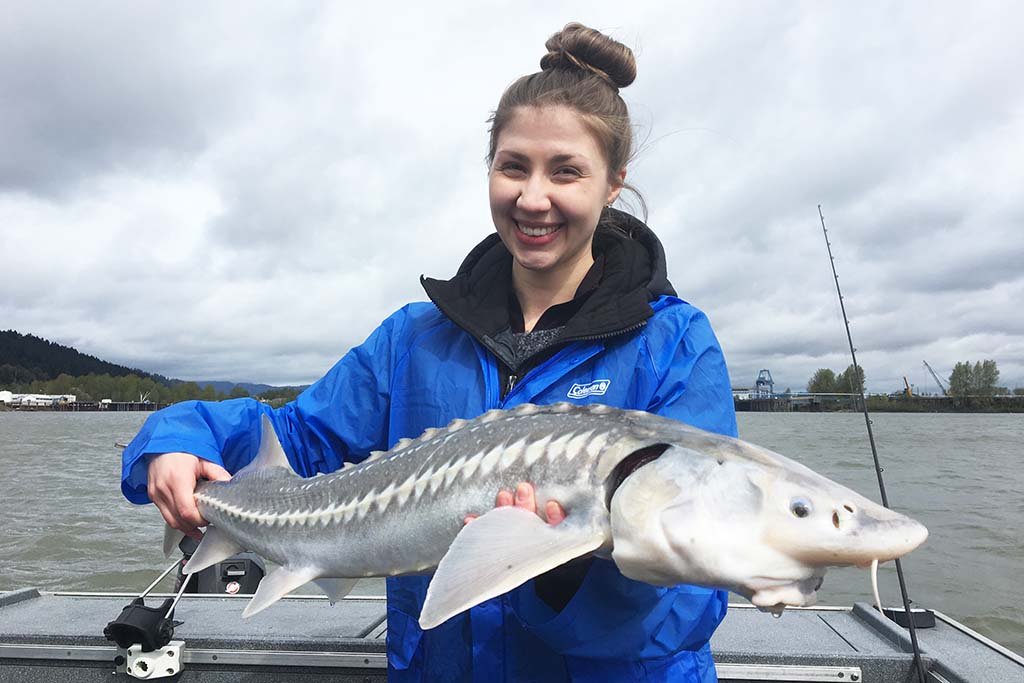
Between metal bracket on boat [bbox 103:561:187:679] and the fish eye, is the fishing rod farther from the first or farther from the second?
metal bracket on boat [bbox 103:561:187:679]

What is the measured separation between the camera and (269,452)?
6.88ft

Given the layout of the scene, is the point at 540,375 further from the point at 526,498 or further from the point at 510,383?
the point at 526,498

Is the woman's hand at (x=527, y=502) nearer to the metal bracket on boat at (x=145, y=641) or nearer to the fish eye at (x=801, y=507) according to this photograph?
the fish eye at (x=801, y=507)

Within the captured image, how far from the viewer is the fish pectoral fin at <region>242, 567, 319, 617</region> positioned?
6.15 feet

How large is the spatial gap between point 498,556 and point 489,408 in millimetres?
692

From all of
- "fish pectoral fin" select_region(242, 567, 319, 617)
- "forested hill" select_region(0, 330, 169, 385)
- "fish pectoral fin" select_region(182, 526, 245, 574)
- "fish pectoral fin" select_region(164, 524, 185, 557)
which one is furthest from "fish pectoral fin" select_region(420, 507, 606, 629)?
"forested hill" select_region(0, 330, 169, 385)

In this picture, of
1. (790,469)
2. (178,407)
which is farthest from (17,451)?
(790,469)

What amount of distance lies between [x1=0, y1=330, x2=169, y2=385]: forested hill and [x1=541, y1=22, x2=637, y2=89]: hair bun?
140604 mm

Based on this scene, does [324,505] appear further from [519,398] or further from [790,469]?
[790,469]

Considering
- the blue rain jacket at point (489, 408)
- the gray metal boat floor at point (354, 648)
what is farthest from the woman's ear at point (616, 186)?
the gray metal boat floor at point (354, 648)

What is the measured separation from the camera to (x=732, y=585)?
1.18 m

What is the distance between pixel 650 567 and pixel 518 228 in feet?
3.51

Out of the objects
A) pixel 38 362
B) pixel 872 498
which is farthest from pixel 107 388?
pixel 872 498

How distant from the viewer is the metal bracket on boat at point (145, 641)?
264 cm
